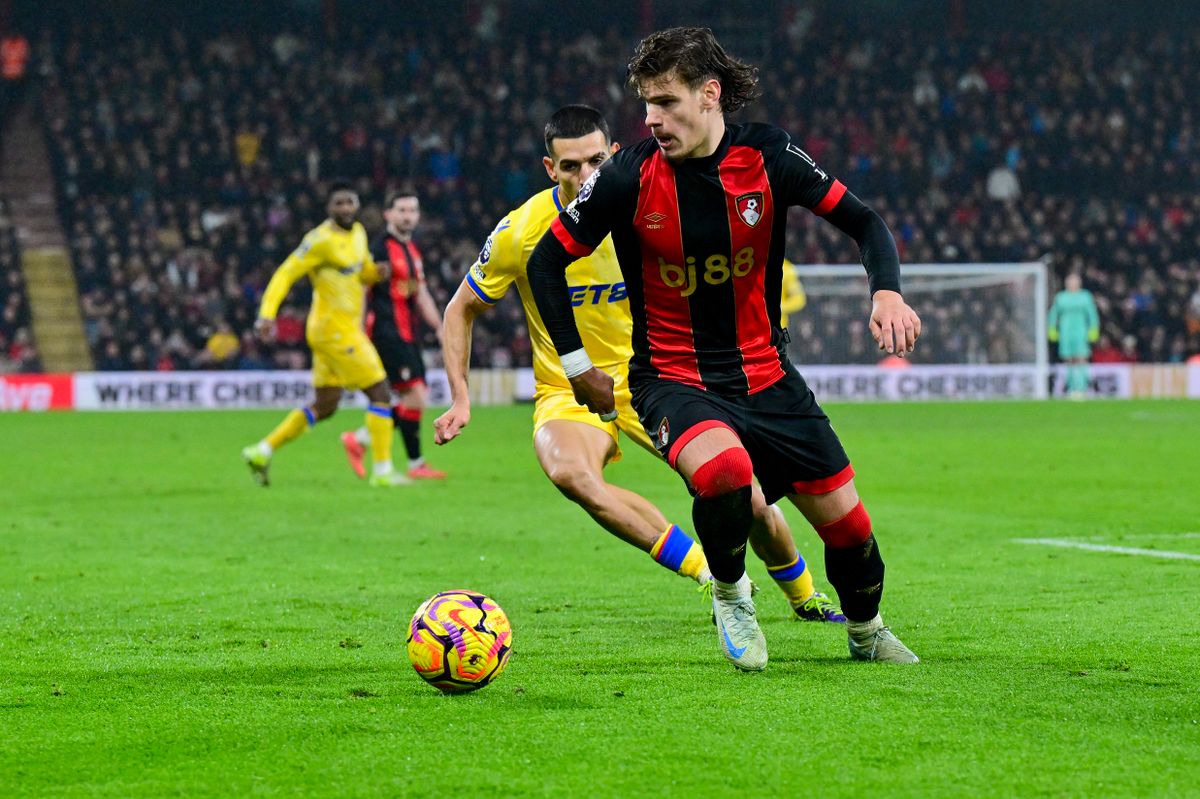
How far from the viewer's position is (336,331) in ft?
44.4

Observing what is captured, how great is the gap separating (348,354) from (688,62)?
8.83 meters

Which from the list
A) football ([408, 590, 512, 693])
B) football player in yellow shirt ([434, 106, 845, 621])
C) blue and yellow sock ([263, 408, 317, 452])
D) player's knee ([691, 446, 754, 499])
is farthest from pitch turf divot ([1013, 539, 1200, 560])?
blue and yellow sock ([263, 408, 317, 452])

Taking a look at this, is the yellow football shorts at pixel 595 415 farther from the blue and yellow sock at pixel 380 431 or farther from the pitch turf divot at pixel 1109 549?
the blue and yellow sock at pixel 380 431

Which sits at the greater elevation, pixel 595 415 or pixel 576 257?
pixel 576 257

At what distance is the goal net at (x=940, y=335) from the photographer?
28812 mm

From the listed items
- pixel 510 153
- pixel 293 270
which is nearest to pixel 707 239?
pixel 293 270

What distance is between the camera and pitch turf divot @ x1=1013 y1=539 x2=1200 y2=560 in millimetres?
8211

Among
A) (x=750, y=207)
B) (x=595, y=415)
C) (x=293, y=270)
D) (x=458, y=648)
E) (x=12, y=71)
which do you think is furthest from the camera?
(x=12, y=71)

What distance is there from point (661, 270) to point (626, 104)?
28666 mm

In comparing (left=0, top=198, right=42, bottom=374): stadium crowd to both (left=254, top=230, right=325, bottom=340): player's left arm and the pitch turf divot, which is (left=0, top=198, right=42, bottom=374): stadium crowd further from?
the pitch turf divot

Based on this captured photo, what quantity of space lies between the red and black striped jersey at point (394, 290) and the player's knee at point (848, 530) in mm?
9167

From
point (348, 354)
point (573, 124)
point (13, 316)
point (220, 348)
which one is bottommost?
point (220, 348)

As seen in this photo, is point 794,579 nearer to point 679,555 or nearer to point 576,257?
point 679,555

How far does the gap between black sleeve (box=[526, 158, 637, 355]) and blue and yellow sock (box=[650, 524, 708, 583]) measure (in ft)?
4.47
